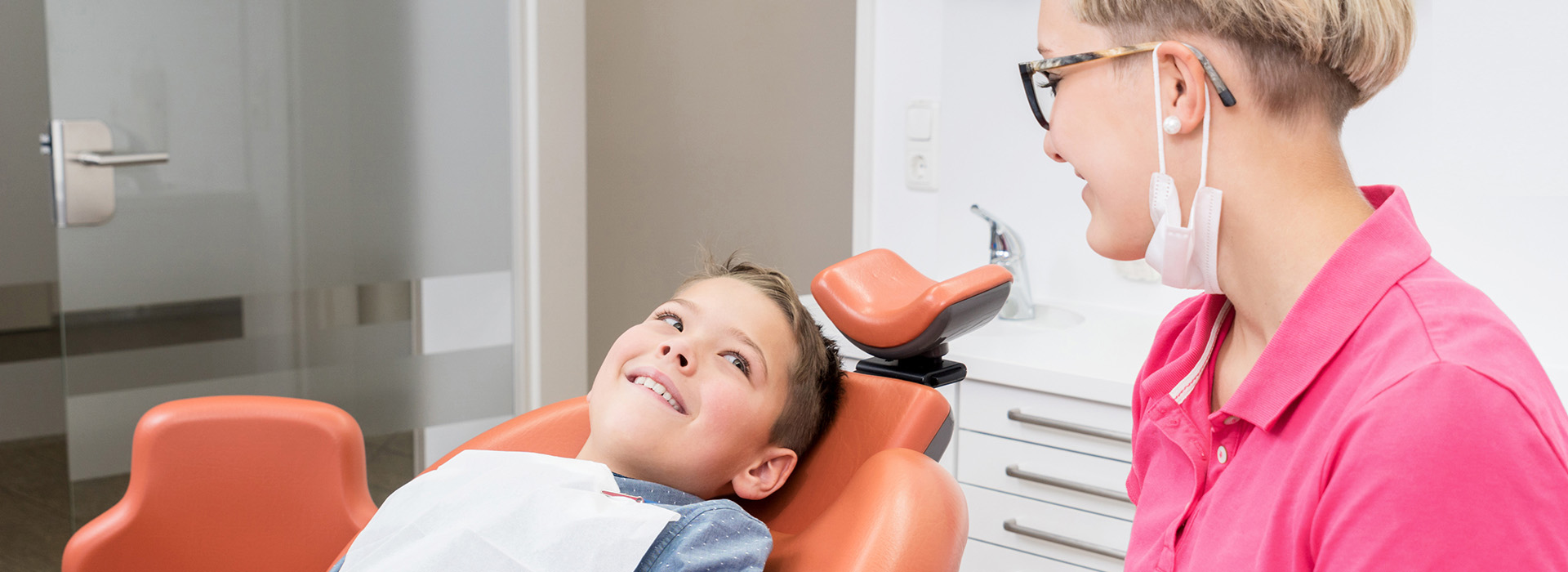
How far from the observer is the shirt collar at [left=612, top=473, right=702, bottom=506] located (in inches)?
52.6

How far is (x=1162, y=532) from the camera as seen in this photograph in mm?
987

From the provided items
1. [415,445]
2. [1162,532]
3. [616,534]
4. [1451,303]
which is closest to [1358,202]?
[1451,303]

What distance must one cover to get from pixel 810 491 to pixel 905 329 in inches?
10.0

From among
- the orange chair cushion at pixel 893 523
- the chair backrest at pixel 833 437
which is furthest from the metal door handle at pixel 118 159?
the orange chair cushion at pixel 893 523

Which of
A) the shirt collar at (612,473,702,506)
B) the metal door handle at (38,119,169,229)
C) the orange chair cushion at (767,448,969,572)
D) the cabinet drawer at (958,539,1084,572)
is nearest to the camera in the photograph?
the orange chair cushion at (767,448,969,572)

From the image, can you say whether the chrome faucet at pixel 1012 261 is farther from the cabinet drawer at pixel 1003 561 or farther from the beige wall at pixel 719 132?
the beige wall at pixel 719 132

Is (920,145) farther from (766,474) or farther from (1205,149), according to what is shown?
(1205,149)

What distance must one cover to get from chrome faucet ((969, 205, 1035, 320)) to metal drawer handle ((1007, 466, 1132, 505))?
465 millimetres

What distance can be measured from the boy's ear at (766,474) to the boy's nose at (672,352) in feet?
0.50

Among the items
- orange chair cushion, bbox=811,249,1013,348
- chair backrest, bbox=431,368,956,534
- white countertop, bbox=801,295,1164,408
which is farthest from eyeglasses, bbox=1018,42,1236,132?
white countertop, bbox=801,295,1164,408

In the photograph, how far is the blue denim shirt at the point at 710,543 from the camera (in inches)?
46.7

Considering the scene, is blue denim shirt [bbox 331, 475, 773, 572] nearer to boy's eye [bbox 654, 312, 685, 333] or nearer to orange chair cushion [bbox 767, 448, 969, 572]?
orange chair cushion [bbox 767, 448, 969, 572]

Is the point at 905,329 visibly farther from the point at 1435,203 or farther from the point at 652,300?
the point at 652,300

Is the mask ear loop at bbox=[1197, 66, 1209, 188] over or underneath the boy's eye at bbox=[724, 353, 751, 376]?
over
